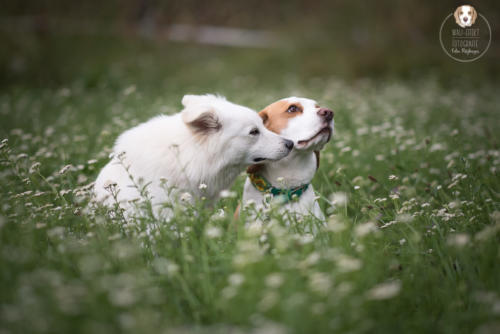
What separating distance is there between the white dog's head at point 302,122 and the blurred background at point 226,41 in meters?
7.06

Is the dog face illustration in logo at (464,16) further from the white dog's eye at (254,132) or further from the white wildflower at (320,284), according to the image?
the white wildflower at (320,284)

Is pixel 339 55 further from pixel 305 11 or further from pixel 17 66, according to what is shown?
pixel 17 66

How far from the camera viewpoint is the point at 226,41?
17109 millimetres

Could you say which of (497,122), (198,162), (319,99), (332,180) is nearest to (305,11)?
(319,99)

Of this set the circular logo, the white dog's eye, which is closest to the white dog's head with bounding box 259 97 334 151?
the white dog's eye

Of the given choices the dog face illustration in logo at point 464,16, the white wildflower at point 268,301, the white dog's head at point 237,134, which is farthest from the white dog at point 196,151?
the dog face illustration in logo at point 464,16

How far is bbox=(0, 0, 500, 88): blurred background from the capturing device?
12.4 meters

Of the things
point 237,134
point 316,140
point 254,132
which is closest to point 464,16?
point 316,140

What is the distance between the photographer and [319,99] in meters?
7.59

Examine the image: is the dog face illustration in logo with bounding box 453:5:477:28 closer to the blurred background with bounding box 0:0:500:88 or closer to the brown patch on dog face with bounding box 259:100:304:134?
the blurred background with bounding box 0:0:500:88

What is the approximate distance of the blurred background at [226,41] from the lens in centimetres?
1244

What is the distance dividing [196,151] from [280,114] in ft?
2.83

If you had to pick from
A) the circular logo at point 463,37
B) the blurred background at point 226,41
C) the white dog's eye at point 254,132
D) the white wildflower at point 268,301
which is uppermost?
the blurred background at point 226,41

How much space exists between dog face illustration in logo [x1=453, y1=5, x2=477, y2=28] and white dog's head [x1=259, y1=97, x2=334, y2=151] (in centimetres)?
695
